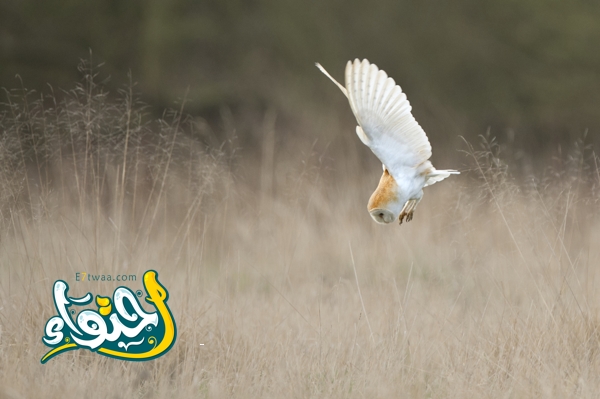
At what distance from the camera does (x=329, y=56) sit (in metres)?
7.23

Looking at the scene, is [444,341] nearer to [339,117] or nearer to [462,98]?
[339,117]

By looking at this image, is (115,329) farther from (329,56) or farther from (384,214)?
(329,56)

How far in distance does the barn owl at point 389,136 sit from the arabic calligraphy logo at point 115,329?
102 centimetres

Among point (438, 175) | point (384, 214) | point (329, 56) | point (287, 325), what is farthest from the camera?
point (329, 56)

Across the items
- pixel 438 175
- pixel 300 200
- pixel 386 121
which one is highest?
pixel 300 200

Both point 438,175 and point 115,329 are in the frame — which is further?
point 115,329

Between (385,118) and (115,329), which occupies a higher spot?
(385,118)

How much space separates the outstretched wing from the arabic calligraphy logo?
1.07 meters

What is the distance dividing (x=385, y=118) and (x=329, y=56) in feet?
18.3

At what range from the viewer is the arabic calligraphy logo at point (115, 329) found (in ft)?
7.78

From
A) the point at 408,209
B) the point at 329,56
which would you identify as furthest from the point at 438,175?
the point at 329,56

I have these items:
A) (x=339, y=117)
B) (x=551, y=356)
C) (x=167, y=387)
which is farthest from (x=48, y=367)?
(x=339, y=117)

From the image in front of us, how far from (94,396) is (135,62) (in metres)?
5.01

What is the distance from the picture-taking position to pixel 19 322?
2438mm
